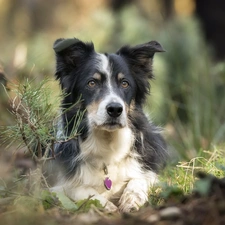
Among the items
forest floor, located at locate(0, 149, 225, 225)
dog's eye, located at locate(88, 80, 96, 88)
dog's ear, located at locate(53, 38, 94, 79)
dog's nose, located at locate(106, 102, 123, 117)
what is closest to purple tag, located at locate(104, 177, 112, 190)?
dog's nose, located at locate(106, 102, 123, 117)

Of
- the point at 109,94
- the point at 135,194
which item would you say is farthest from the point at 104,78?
the point at 135,194

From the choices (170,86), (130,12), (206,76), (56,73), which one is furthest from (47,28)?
(56,73)

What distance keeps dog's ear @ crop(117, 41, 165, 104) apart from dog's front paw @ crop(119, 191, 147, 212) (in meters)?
1.07

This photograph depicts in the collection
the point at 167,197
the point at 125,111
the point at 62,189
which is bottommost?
the point at 62,189

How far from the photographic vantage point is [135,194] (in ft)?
15.7

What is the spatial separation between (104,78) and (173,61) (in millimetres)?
6051

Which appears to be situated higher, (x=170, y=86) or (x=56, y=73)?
(x=56, y=73)

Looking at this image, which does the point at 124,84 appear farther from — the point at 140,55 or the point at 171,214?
the point at 171,214

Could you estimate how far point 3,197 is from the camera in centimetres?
423

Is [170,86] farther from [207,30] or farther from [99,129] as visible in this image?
[99,129]

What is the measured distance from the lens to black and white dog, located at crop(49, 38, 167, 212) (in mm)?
5008

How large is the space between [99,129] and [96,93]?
32cm

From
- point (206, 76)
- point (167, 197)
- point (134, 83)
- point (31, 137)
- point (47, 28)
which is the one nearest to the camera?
point (167, 197)

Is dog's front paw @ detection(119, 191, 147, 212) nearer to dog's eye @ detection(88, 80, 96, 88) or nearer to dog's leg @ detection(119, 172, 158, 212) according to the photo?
dog's leg @ detection(119, 172, 158, 212)
